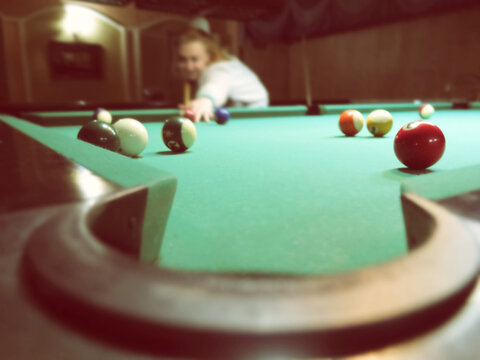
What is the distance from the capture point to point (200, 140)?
2402mm

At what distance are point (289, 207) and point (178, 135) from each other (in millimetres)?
1076

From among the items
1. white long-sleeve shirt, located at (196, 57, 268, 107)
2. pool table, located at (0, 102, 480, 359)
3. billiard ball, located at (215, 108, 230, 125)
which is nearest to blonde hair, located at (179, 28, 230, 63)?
white long-sleeve shirt, located at (196, 57, 268, 107)

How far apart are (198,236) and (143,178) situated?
6.1 inches

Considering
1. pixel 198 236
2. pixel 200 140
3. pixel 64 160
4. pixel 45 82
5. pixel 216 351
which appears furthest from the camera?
pixel 45 82

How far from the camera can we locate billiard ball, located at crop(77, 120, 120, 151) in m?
1.69

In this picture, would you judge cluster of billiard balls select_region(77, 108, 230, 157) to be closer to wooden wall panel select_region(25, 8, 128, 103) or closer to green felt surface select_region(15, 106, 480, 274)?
green felt surface select_region(15, 106, 480, 274)

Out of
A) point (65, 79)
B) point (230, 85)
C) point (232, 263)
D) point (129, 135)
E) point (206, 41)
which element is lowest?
point (232, 263)

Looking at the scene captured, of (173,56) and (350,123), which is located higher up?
(173,56)

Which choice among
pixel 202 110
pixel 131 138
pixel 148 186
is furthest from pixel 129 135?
pixel 202 110

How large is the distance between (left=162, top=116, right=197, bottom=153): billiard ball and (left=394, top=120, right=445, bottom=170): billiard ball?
3.09 ft

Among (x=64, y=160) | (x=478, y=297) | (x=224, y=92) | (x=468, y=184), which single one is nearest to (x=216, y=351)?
(x=478, y=297)

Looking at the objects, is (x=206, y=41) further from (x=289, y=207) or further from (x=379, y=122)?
(x=289, y=207)

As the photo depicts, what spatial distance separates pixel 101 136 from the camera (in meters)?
1.70

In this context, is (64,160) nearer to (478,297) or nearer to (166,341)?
(166,341)
